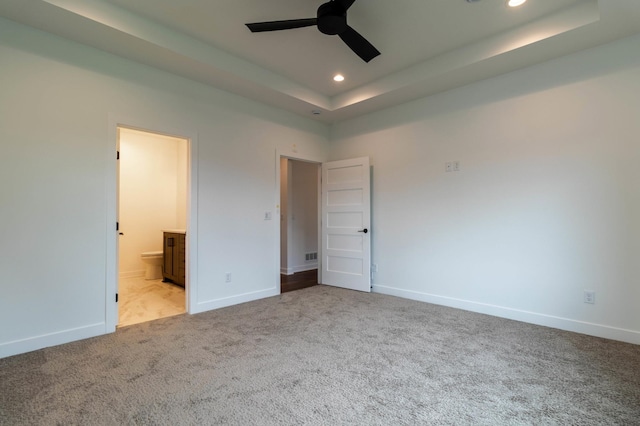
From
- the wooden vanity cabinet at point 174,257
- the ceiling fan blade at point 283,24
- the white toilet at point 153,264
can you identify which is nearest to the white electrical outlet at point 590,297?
the ceiling fan blade at point 283,24

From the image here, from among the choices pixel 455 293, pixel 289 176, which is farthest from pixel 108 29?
pixel 455 293

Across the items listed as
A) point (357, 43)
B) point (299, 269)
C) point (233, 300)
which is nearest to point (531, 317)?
point (357, 43)

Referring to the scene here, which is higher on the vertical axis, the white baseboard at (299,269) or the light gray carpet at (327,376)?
the light gray carpet at (327,376)

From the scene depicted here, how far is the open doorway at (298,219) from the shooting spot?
20.1ft

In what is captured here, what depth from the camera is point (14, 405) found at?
1.78 metres

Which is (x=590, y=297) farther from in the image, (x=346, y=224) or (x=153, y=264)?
(x=153, y=264)

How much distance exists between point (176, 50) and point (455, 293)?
4112 mm

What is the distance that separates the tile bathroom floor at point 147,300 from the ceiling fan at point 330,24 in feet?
10.3

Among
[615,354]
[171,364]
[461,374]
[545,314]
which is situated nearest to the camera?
[461,374]

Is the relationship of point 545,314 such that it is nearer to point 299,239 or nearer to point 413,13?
point 413,13

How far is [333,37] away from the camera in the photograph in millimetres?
2990

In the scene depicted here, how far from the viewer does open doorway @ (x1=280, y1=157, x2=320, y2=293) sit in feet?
20.1

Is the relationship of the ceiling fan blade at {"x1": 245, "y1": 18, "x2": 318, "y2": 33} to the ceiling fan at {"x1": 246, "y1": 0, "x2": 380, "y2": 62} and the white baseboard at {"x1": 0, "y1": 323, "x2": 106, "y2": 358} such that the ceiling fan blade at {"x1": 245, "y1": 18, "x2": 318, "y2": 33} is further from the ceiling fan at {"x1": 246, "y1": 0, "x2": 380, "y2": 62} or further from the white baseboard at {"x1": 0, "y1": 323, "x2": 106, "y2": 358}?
the white baseboard at {"x1": 0, "y1": 323, "x2": 106, "y2": 358}

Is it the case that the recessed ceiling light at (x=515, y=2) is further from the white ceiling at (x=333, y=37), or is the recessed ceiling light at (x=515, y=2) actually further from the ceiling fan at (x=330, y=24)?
the ceiling fan at (x=330, y=24)
